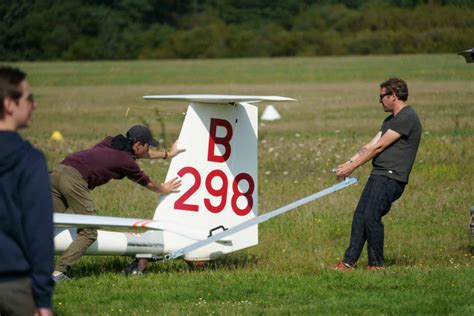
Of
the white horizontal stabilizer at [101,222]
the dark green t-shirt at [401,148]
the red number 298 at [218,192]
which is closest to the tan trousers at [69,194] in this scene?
the white horizontal stabilizer at [101,222]

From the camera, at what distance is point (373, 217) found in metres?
8.89

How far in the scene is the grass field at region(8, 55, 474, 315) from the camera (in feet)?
25.3

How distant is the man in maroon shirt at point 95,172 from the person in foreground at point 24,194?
13.4ft

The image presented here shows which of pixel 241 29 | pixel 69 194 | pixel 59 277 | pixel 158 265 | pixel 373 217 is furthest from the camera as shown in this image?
pixel 241 29

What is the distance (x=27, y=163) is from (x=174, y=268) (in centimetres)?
495

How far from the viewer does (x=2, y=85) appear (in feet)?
14.3

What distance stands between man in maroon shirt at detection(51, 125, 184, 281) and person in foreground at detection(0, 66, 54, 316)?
4.09m

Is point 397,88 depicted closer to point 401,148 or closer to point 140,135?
point 401,148

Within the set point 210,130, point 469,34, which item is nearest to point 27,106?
point 210,130

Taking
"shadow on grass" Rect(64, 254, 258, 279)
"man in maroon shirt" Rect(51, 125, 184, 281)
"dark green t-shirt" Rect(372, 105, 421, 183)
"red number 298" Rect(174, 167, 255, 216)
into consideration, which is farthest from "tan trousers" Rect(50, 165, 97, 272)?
"dark green t-shirt" Rect(372, 105, 421, 183)

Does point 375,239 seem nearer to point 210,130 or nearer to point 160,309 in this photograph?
point 210,130

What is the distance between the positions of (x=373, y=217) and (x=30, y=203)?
16.4 ft

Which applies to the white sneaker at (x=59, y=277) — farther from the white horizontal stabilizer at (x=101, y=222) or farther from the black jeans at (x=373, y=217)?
the black jeans at (x=373, y=217)

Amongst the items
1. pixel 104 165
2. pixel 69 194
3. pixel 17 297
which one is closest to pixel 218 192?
pixel 104 165
